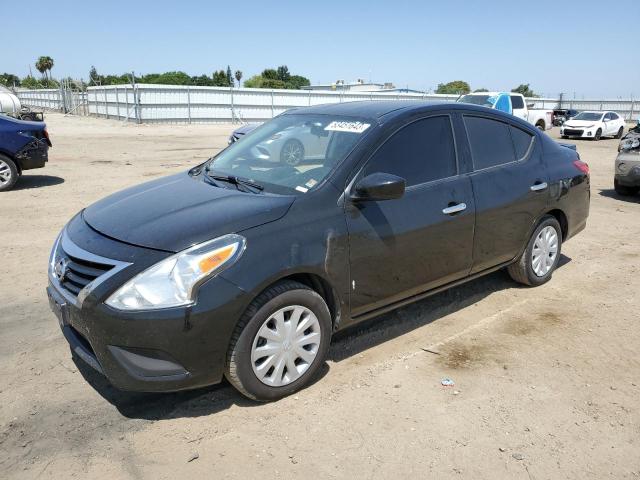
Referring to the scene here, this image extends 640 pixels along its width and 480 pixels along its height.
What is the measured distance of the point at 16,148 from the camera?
992 cm

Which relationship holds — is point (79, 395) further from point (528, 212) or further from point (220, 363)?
point (528, 212)

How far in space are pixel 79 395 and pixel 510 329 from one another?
3162mm

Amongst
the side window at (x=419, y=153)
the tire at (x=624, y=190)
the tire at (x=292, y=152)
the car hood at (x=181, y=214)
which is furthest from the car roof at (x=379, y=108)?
the tire at (x=624, y=190)

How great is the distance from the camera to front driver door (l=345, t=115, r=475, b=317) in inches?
137

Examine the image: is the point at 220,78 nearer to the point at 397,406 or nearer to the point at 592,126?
the point at 592,126

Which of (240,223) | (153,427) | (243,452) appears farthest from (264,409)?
(240,223)

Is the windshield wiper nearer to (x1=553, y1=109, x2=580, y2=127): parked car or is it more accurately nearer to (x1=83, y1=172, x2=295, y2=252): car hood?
(x1=83, y1=172, x2=295, y2=252): car hood

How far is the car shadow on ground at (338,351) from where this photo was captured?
317 cm

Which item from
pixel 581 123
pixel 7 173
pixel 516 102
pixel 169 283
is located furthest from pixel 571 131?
pixel 169 283

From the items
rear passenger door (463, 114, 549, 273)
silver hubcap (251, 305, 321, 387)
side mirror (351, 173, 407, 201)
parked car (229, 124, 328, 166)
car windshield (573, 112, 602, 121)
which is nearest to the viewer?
silver hubcap (251, 305, 321, 387)

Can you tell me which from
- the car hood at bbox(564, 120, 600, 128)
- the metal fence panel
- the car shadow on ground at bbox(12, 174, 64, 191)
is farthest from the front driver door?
the metal fence panel

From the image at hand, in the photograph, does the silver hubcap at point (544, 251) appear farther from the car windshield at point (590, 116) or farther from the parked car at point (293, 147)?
the car windshield at point (590, 116)

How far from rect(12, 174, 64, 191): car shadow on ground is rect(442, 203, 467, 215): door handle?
915cm

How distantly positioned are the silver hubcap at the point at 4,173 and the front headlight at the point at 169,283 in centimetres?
865
